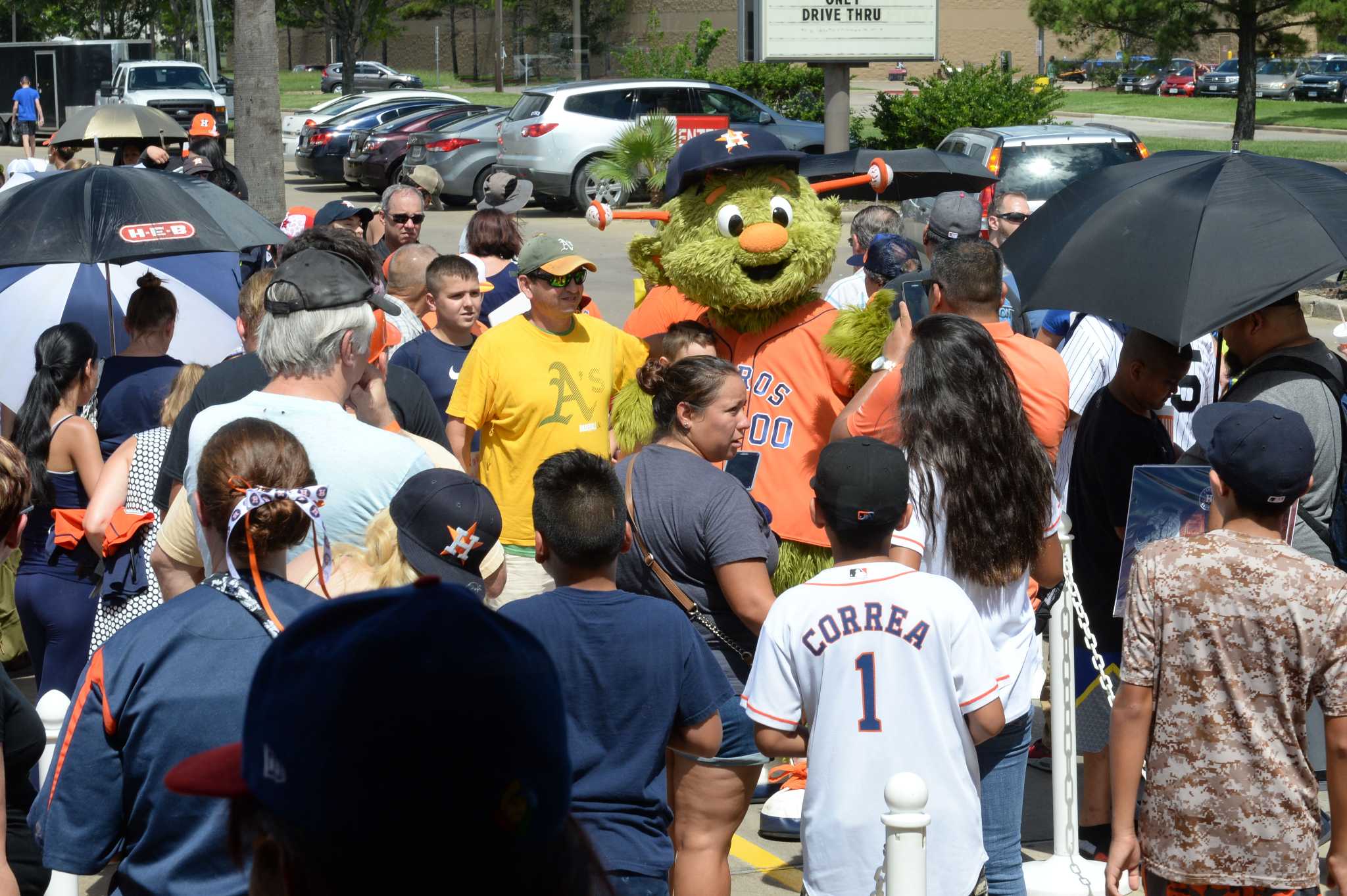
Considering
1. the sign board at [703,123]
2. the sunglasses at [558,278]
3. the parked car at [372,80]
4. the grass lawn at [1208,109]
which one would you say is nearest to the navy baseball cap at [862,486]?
the sunglasses at [558,278]

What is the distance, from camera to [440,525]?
3156mm

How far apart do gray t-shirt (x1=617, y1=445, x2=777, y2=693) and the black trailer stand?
126 ft

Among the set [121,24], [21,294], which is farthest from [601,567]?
[121,24]

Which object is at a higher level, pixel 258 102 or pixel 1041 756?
pixel 258 102

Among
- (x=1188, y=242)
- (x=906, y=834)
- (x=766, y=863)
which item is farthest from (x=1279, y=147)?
(x=906, y=834)

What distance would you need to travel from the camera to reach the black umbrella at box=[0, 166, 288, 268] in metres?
5.55

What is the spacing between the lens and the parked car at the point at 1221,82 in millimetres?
48594

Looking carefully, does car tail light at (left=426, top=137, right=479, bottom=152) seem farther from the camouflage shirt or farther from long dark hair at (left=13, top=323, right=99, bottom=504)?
the camouflage shirt

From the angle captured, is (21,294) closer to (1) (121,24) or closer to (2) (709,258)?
(2) (709,258)

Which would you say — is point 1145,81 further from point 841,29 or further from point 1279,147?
point 841,29

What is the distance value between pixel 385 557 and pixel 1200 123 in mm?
38707

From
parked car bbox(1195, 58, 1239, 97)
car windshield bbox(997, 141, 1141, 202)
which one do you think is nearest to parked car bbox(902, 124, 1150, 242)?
→ car windshield bbox(997, 141, 1141, 202)

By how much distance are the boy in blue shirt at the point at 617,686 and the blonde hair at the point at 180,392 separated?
2033 mm

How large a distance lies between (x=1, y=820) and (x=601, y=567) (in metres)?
1.34
